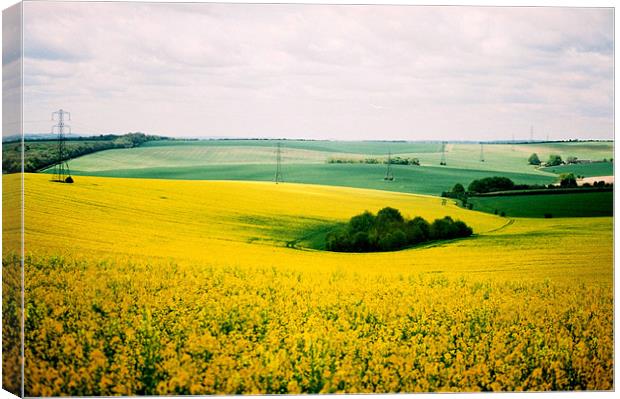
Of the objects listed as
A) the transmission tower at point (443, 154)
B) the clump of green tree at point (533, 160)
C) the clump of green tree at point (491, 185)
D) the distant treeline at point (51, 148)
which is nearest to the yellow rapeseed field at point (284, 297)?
the distant treeline at point (51, 148)

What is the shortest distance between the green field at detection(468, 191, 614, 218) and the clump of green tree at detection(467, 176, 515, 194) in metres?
0.09

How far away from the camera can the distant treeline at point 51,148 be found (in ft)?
27.4

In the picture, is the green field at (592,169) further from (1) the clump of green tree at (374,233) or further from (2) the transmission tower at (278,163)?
(2) the transmission tower at (278,163)

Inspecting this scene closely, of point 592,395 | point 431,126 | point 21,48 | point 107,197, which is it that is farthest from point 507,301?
point 21,48

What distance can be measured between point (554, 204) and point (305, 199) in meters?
2.55

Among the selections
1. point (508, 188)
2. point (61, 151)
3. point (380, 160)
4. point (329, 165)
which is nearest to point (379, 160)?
point (380, 160)

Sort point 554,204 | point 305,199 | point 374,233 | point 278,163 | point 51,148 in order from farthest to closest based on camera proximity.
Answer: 1. point 554,204
2. point 278,163
3. point 305,199
4. point 374,233
5. point 51,148

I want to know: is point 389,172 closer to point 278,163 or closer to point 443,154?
point 443,154

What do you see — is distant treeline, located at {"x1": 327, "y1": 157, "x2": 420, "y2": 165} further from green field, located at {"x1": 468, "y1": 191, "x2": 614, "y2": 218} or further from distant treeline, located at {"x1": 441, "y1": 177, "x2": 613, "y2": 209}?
green field, located at {"x1": 468, "y1": 191, "x2": 614, "y2": 218}

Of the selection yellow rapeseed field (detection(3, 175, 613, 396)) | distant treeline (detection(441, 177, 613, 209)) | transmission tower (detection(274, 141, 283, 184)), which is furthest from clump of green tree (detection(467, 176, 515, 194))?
transmission tower (detection(274, 141, 283, 184))

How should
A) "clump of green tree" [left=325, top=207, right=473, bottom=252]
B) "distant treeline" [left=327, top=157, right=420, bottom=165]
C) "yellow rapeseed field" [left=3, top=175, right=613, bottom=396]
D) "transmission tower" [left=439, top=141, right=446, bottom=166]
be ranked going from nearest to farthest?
"yellow rapeseed field" [left=3, top=175, right=613, bottom=396] → "clump of green tree" [left=325, top=207, right=473, bottom=252] → "distant treeline" [left=327, top=157, right=420, bottom=165] → "transmission tower" [left=439, top=141, right=446, bottom=166]

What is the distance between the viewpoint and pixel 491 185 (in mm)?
9102

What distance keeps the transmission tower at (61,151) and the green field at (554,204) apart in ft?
13.4

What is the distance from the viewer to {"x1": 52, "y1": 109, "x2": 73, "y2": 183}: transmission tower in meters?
8.35
